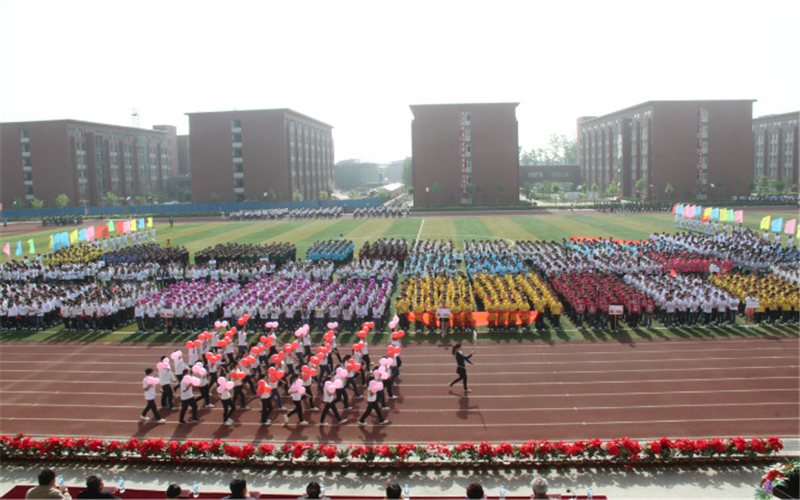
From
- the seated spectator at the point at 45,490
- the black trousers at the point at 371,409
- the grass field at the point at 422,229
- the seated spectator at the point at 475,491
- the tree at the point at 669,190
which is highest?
the tree at the point at 669,190

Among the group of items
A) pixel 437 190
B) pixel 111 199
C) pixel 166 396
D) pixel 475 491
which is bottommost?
pixel 166 396

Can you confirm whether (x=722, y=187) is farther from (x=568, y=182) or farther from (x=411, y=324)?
(x=411, y=324)

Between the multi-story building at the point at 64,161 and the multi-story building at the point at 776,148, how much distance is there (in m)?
97.3

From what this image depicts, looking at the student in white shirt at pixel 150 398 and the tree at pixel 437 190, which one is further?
the tree at pixel 437 190

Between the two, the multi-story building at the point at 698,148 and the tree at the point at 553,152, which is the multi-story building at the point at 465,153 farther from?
the tree at the point at 553,152

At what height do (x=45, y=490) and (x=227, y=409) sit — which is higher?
(x=45, y=490)

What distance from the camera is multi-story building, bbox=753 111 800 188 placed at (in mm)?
88812

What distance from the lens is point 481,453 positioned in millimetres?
9828

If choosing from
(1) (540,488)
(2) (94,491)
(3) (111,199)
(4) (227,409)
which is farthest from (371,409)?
(3) (111,199)

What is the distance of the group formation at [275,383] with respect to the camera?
39.4 feet

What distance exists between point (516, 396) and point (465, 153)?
56.8 meters

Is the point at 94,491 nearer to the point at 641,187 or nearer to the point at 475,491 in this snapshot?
the point at 475,491

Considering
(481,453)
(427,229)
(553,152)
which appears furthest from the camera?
(553,152)

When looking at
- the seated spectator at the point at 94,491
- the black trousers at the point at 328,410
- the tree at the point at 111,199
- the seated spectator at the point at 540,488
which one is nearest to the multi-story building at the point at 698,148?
the black trousers at the point at 328,410
